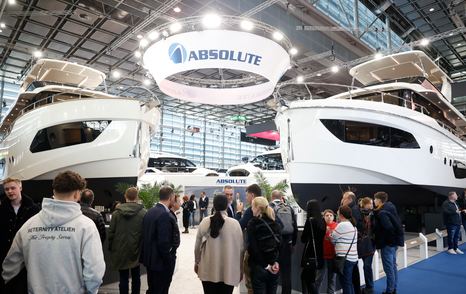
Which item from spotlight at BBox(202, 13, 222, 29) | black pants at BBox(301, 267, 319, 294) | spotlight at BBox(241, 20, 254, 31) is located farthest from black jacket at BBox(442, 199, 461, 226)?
spotlight at BBox(202, 13, 222, 29)

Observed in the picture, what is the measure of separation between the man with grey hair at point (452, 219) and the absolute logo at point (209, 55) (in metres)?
4.87

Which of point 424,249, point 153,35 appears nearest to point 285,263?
point 424,249

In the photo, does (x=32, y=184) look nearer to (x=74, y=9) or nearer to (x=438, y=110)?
(x=74, y=9)

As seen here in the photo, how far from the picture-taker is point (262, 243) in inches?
115

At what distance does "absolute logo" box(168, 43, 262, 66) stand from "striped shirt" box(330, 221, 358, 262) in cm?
446

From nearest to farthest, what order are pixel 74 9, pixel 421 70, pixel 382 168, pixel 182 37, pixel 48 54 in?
1. pixel 182 37
2. pixel 382 168
3. pixel 421 70
4. pixel 74 9
5. pixel 48 54

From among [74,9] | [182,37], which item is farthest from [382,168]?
[74,9]

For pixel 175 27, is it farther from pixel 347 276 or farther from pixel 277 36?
pixel 347 276

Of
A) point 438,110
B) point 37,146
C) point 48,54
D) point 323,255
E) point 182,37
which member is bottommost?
point 323,255

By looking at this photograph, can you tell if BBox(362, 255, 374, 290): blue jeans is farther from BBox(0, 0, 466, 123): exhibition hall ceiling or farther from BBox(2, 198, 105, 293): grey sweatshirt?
BBox(0, 0, 466, 123): exhibition hall ceiling

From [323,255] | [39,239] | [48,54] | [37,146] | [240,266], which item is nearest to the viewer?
[39,239]

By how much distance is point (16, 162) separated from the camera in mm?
8883

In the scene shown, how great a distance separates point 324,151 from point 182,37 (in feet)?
13.0

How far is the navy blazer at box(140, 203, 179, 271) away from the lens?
3.08 m
